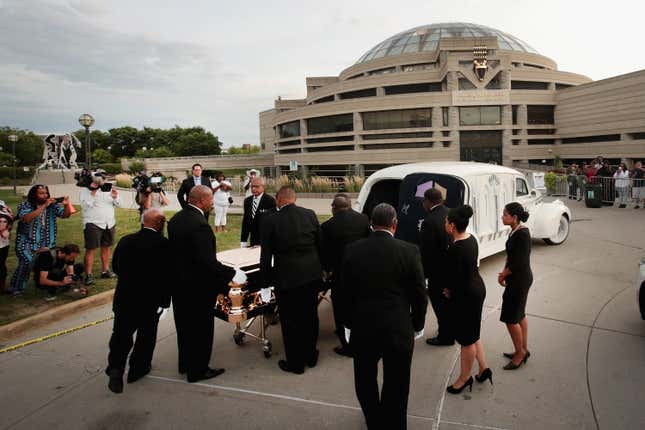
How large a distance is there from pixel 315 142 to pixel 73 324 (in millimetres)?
48360

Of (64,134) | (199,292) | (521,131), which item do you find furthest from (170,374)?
(64,134)

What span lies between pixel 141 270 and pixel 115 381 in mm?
1122

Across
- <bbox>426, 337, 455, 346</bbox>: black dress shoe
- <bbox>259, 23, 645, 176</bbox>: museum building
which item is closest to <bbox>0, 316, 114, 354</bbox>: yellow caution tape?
<bbox>426, 337, 455, 346</bbox>: black dress shoe

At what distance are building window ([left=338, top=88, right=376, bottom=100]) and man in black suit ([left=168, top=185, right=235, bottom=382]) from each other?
161 feet

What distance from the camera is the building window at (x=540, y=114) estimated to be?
4488 centimetres

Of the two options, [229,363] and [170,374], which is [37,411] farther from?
[229,363]

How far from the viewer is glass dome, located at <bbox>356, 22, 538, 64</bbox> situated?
188ft

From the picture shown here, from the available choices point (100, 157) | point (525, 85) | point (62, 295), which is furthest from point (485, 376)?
point (100, 157)

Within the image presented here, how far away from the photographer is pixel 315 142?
52.9 metres

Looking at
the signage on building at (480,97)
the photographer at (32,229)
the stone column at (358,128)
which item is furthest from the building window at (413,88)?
the photographer at (32,229)

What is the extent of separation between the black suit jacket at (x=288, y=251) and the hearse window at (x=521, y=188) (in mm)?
6822

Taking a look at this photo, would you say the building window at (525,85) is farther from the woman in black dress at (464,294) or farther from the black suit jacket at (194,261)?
the black suit jacket at (194,261)

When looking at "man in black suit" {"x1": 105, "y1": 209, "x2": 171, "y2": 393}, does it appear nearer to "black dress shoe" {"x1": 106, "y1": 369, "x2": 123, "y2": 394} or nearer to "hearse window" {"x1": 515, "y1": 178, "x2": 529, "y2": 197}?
"black dress shoe" {"x1": 106, "y1": 369, "x2": 123, "y2": 394}

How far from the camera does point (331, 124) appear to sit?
50.6 meters
